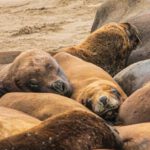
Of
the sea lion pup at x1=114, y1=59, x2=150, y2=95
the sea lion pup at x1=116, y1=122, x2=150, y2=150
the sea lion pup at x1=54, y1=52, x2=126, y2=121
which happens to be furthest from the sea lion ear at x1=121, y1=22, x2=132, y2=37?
the sea lion pup at x1=116, y1=122, x2=150, y2=150

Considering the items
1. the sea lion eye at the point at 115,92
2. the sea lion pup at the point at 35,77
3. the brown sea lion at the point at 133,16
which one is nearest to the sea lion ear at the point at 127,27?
the brown sea lion at the point at 133,16

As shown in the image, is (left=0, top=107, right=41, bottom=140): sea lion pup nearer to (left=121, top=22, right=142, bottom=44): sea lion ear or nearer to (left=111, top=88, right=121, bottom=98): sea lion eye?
(left=111, top=88, right=121, bottom=98): sea lion eye

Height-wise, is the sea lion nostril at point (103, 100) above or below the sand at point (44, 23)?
above

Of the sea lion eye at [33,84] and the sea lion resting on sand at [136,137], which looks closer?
the sea lion resting on sand at [136,137]

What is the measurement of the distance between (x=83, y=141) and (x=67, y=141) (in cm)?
12

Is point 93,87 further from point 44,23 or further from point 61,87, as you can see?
point 44,23

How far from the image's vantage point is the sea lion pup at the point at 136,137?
3988 mm

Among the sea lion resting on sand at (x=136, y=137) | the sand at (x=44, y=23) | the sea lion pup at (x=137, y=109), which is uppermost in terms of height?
the sea lion resting on sand at (x=136, y=137)

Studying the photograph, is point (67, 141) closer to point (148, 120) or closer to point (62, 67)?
point (148, 120)

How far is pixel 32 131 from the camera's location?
3.79 m

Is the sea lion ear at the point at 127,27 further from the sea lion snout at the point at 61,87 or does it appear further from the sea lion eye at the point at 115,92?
the sea lion eye at the point at 115,92

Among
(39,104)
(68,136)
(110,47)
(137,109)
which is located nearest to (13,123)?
(68,136)

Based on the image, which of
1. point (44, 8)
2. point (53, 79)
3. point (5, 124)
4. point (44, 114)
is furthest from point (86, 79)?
point (44, 8)

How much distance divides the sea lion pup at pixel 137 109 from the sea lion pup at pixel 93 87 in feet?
0.65
